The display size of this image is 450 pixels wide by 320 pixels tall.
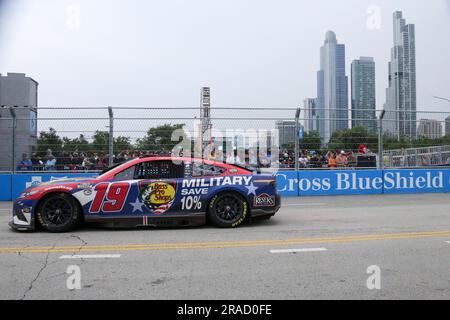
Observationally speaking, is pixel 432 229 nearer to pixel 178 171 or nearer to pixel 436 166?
pixel 178 171

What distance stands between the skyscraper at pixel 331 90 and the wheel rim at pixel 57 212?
943 centimetres

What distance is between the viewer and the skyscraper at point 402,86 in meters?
14.5

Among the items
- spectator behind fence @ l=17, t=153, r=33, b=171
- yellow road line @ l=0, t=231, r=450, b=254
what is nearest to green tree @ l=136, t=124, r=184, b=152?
spectator behind fence @ l=17, t=153, r=33, b=171

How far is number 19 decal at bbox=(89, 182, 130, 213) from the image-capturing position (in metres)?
7.78

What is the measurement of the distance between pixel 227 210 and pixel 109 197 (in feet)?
7.13

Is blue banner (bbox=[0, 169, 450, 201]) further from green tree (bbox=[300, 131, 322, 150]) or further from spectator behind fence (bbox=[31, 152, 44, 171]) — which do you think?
green tree (bbox=[300, 131, 322, 150])

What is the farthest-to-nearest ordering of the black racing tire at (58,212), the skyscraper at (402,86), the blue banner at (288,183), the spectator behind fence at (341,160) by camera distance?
the spectator behind fence at (341,160) < the blue banner at (288,183) < the skyscraper at (402,86) < the black racing tire at (58,212)

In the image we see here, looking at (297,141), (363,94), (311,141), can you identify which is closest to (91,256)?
(297,141)

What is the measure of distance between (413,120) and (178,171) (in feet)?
35.5

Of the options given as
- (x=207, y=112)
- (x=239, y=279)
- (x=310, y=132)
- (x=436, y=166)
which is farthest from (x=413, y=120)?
(x=239, y=279)

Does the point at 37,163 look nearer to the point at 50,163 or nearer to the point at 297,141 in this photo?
the point at 50,163

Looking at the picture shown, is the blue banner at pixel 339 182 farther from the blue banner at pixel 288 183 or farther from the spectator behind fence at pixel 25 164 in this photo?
the spectator behind fence at pixel 25 164

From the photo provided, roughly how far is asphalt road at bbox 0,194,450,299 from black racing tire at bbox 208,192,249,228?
0.19 metres

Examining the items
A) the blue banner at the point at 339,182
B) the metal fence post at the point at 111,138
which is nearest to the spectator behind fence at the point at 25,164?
the metal fence post at the point at 111,138
